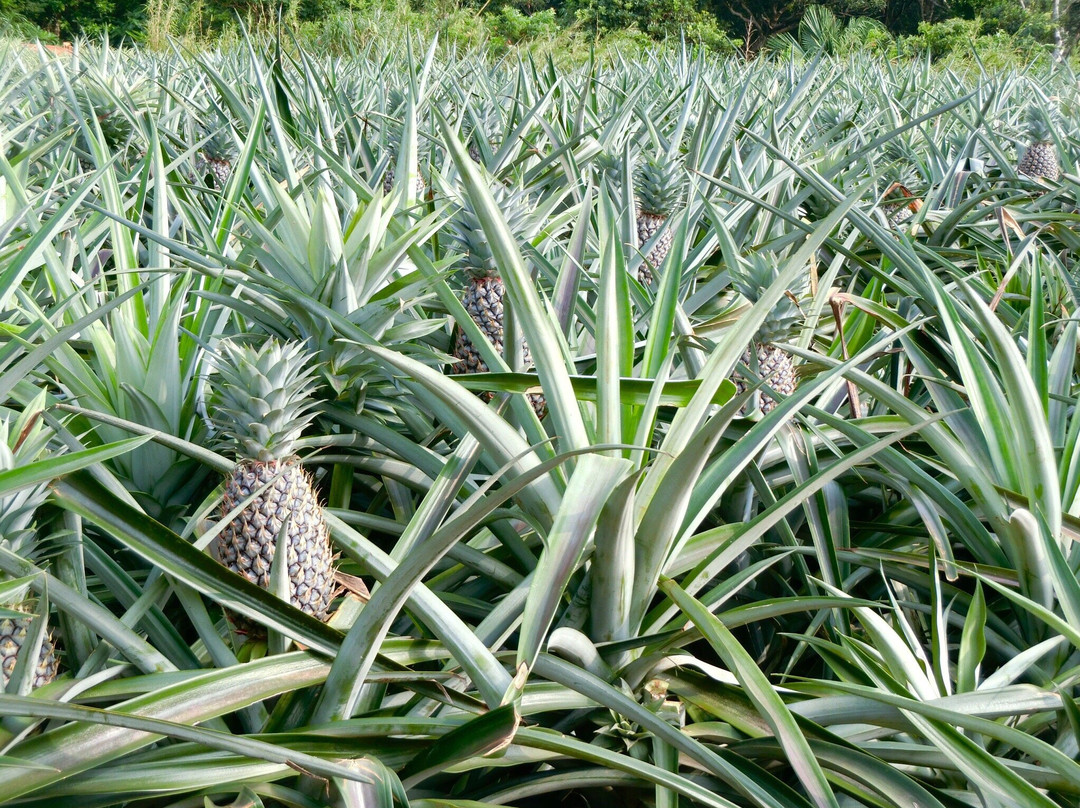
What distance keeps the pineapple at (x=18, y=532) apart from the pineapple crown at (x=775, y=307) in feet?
2.38

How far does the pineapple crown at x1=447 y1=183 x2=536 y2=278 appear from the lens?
99 centimetres

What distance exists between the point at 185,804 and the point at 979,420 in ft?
2.54

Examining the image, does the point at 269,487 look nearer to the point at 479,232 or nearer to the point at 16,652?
the point at 16,652

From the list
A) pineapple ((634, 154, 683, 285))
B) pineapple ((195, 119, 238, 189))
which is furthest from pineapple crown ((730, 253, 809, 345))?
pineapple ((195, 119, 238, 189))

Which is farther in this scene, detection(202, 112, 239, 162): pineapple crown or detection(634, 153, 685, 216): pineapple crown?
detection(202, 112, 239, 162): pineapple crown

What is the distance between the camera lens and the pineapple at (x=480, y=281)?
0.99 metres

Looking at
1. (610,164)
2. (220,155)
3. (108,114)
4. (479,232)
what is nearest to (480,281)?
(479,232)

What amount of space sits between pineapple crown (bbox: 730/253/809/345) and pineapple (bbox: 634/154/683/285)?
521 millimetres

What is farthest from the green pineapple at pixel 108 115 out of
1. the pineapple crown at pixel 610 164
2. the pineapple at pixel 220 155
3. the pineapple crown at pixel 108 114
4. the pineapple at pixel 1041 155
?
the pineapple at pixel 1041 155

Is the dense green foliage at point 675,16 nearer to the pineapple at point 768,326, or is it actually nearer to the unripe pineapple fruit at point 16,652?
the pineapple at point 768,326

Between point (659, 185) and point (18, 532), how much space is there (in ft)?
4.01

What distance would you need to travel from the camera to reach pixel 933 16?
56.0 feet

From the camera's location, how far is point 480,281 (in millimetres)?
1022

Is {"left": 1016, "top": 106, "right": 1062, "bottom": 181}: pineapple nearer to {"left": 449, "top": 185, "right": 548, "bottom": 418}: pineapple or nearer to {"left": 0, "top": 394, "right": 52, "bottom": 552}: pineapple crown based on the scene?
{"left": 449, "top": 185, "right": 548, "bottom": 418}: pineapple
